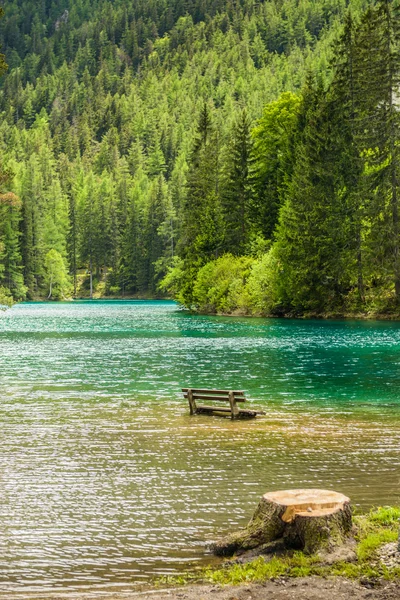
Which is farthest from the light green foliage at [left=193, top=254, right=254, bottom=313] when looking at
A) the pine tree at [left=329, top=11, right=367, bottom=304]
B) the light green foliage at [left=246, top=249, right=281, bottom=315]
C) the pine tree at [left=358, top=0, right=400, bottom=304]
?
the pine tree at [left=358, top=0, right=400, bottom=304]

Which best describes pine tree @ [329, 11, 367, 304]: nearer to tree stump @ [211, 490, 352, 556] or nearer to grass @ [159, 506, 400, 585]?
tree stump @ [211, 490, 352, 556]

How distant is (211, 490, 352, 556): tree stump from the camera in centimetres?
838

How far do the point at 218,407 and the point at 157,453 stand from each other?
5.39 m

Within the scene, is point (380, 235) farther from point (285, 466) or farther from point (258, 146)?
point (285, 466)

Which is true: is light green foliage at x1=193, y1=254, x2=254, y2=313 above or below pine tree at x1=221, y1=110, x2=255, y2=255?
below

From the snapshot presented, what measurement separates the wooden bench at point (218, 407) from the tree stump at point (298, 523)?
10.3 meters

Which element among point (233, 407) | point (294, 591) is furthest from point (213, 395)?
point (294, 591)

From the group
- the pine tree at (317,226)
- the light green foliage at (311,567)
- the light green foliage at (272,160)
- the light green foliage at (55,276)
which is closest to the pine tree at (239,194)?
the light green foliage at (272,160)

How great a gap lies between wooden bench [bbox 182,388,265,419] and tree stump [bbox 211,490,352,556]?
33.7 feet

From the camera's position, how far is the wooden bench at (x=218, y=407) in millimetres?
19531

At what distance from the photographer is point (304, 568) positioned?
7.95 meters

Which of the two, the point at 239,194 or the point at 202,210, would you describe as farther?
the point at 202,210

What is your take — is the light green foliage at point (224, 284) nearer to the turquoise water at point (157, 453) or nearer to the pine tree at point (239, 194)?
the pine tree at point (239, 194)

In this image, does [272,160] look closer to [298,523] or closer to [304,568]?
[298,523]
